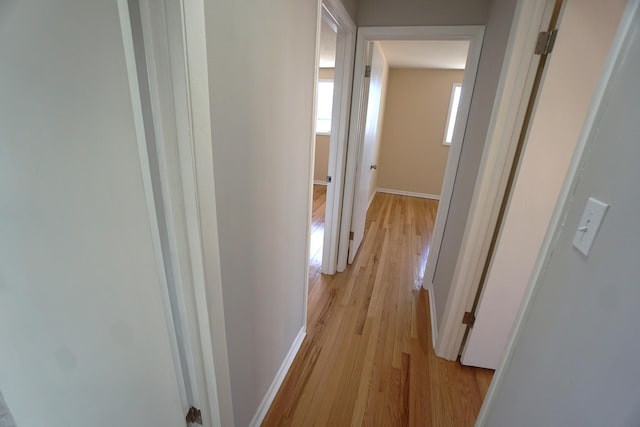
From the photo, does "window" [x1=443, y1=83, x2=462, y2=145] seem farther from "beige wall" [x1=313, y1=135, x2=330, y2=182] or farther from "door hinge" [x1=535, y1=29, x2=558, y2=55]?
"door hinge" [x1=535, y1=29, x2=558, y2=55]

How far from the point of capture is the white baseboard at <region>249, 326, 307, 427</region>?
4.23 feet

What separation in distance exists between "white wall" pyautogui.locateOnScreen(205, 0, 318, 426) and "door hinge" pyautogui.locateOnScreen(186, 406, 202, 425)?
0.14 m

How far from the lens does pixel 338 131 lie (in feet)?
7.36

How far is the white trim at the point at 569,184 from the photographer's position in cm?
56

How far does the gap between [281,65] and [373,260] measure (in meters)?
2.35

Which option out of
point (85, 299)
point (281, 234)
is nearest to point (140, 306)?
point (85, 299)

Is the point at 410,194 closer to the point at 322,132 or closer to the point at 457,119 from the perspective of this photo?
the point at 322,132

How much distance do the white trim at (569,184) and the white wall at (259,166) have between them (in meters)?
0.89

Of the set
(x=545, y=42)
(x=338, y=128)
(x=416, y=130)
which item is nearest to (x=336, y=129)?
(x=338, y=128)

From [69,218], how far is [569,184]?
1158 millimetres

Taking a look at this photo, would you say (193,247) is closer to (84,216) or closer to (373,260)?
(84,216)

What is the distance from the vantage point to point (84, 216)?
545 mm

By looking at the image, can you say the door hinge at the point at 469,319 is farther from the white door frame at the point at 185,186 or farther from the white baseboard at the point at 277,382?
the white door frame at the point at 185,186

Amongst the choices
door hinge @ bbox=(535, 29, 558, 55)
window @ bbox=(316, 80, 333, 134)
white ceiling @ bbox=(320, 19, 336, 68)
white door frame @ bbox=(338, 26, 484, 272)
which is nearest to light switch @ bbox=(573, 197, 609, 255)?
door hinge @ bbox=(535, 29, 558, 55)
